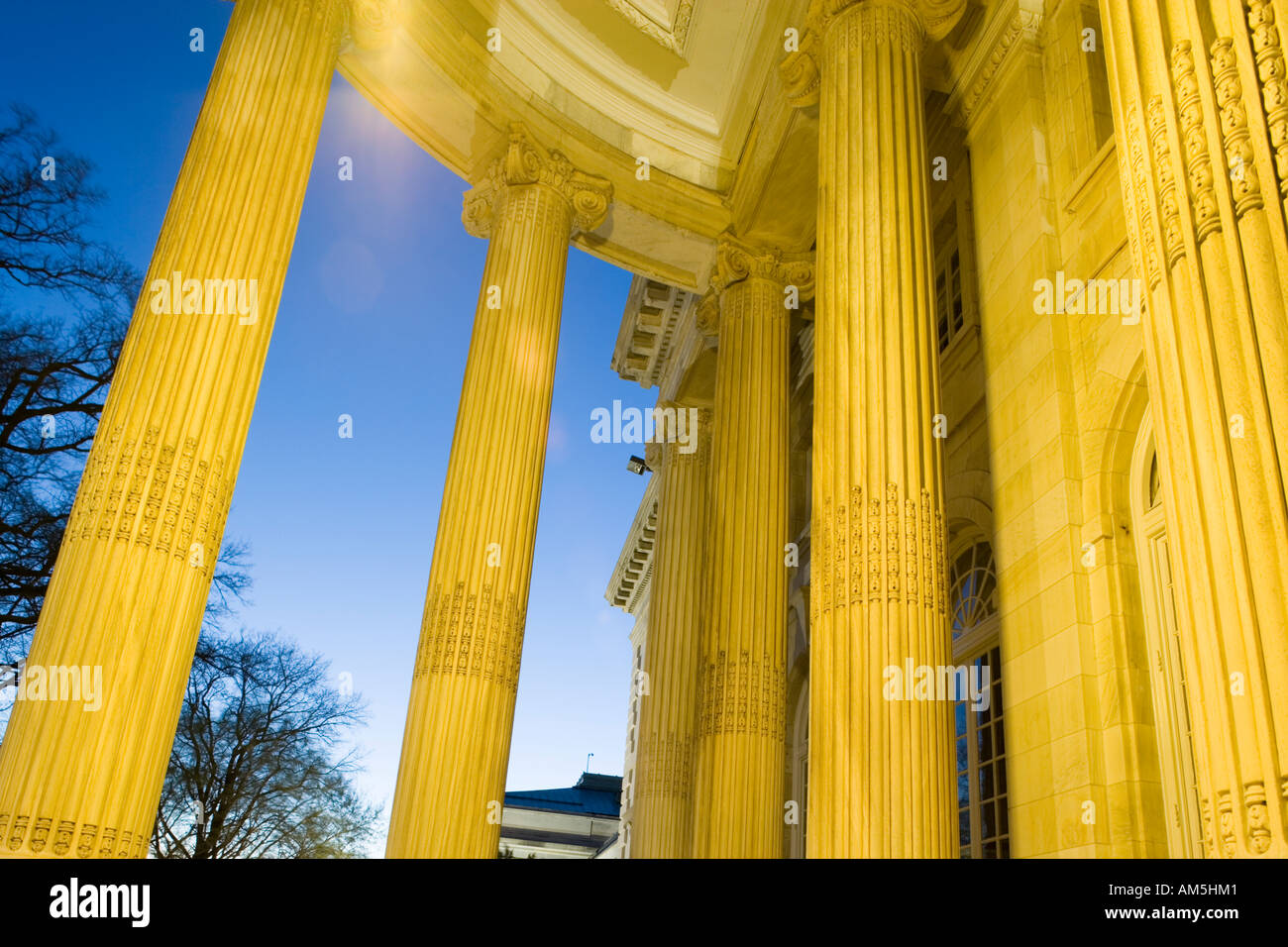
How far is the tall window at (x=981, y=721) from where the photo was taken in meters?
12.5

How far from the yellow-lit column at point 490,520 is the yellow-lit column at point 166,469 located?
3.84 metres

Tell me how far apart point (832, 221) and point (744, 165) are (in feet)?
25.3

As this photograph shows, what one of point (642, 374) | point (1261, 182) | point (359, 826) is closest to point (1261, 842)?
point (1261, 182)

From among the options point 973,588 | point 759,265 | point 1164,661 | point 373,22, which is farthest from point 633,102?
point 1164,661

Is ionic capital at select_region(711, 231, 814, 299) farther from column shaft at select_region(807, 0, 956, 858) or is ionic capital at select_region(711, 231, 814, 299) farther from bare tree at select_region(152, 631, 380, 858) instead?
bare tree at select_region(152, 631, 380, 858)

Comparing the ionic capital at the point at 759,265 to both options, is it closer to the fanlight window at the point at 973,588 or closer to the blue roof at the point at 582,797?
the fanlight window at the point at 973,588

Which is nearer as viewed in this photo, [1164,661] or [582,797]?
[1164,661]

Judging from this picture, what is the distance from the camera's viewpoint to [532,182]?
17234mm

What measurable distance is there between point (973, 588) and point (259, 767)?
2438 centimetres

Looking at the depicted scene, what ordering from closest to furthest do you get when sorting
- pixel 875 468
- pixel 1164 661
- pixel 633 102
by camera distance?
pixel 1164 661 → pixel 875 468 → pixel 633 102

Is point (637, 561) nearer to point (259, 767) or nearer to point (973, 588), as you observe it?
point (259, 767)

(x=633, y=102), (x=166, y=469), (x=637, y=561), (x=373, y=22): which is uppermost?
(x=633, y=102)

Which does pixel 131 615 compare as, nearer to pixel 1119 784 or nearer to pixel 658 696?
pixel 1119 784
